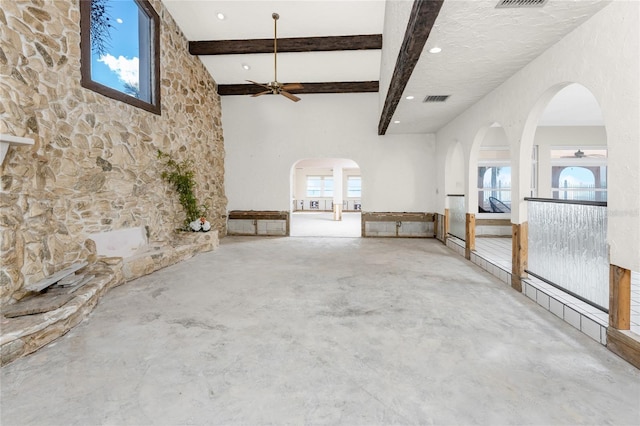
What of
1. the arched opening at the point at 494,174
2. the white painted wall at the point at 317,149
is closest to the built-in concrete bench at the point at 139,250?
the white painted wall at the point at 317,149

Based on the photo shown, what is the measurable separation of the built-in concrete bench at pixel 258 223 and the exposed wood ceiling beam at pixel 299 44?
140 inches

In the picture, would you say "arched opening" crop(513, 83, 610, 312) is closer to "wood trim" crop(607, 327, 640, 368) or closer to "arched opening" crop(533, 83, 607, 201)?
"arched opening" crop(533, 83, 607, 201)

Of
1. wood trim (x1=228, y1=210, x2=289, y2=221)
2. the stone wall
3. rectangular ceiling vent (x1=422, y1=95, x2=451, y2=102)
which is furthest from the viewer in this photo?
wood trim (x1=228, y1=210, x2=289, y2=221)

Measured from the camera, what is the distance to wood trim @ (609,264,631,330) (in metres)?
2.03

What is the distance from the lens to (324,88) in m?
7.03

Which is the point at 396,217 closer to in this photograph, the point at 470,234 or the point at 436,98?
the point at 470,234

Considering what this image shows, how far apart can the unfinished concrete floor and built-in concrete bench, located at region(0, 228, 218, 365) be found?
0.11 metres

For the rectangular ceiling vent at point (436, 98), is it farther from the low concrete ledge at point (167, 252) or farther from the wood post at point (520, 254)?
the low concrete ledge at point (167, 252)

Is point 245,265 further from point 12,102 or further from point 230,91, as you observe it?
point 230,91

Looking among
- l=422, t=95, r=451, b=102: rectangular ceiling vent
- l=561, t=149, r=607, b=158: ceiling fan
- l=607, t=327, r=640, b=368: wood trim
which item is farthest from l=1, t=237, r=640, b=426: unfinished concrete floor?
l=561, t=149, r=607, b=158: ceiling fan

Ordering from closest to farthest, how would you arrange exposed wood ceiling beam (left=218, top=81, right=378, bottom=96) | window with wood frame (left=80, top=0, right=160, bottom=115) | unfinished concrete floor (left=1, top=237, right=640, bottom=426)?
unfinished concrete floor (left=1, top=237, right=640, bottom=426)
window with wood frame (left=80, top=0, right=160, bottom=115)
exposed wood ceiling beam (left=218, top=81, right=378, bottom=96)

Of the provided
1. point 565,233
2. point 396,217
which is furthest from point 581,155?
point 565,233

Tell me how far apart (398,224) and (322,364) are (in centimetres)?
574

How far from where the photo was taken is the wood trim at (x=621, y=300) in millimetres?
2025
